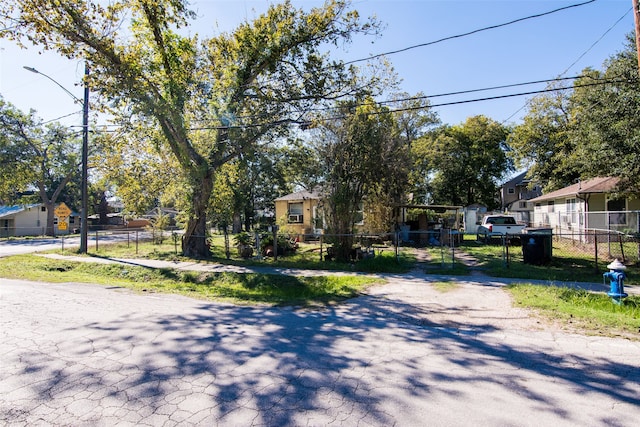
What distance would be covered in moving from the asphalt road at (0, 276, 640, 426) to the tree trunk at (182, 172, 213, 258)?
9878 millimetres

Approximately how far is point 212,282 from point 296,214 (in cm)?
1577

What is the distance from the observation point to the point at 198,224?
17.3 m

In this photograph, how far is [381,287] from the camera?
400 inches

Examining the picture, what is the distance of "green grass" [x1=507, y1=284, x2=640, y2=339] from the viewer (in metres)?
5.94

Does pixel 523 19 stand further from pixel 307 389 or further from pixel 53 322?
pixel 53 322

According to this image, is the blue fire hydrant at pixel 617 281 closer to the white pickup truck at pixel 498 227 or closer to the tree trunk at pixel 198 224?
the tree trunk at pixel 198 224

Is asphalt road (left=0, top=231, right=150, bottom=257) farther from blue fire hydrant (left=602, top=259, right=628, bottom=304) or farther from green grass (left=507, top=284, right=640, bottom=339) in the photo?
blue fire hydrant (left=602, top=259, right=628, bottom=304)

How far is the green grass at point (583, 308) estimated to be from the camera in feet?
19.5

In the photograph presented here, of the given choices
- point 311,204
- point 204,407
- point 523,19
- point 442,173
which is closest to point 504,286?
point 523,19

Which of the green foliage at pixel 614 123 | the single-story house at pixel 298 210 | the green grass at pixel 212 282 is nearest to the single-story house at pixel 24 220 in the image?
the single-story house at pixel 298 210

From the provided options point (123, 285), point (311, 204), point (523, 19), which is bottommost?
point (123, 285)

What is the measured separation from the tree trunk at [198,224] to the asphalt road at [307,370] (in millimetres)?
9878

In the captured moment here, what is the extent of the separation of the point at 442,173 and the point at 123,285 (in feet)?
134

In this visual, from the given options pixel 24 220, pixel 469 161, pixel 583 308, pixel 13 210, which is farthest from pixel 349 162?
pixel 13 210
